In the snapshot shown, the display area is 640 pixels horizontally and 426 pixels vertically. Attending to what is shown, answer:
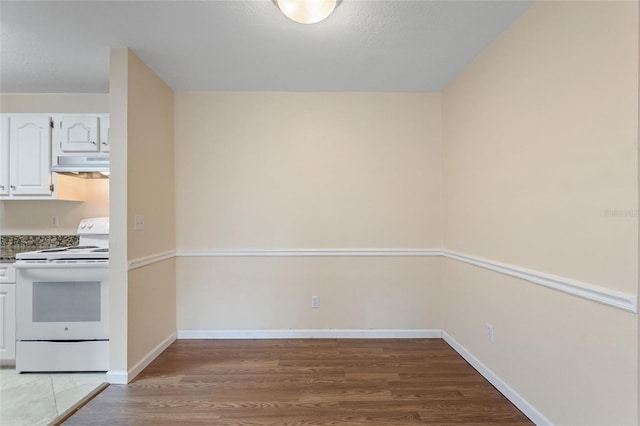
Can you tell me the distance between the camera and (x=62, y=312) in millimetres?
2369

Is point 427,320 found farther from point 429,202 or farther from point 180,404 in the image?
point 180,404

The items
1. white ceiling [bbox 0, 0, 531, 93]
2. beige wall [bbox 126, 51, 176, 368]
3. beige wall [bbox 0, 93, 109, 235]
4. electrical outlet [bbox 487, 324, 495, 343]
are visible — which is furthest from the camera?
beige wall [bbox 0, 93, 109, 235]

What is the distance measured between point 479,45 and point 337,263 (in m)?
2.18

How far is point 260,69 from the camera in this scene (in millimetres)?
2547

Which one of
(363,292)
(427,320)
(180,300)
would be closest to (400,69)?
(363,292)

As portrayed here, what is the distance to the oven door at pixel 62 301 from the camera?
2.35 meters

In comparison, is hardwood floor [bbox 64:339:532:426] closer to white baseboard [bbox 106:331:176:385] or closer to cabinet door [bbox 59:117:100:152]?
white baseboard [bbox 106:331:176:385]

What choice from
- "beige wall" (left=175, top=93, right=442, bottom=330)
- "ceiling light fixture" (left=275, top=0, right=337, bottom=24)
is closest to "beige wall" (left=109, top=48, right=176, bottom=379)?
"beige wall" (left=175, top=93, right=442, bottom=330)

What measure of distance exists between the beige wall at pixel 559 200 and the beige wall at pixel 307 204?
2.04 ft

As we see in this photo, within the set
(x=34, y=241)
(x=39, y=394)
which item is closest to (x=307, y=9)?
(x=39, y=394)

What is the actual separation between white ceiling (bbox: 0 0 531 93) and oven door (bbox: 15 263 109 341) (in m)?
1.65

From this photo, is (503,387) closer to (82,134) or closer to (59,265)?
(59,265)

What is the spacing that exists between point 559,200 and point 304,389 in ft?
6.53

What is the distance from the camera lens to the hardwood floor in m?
1.83
